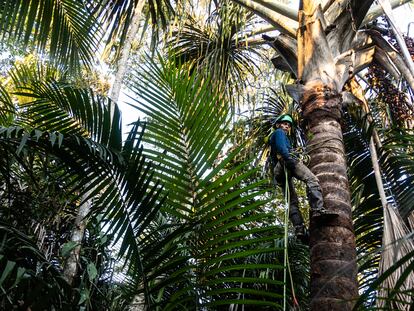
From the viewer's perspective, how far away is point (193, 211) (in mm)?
2777

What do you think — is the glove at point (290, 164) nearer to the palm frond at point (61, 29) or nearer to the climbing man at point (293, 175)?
the climbing man at point (293, 175)

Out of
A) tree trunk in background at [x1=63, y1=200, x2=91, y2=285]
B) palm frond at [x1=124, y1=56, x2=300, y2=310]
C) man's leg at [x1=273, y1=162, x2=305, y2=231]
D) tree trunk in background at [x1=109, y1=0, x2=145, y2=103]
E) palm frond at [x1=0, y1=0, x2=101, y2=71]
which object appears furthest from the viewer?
Result: tree trunk in background at [x1=109, y1=0, x2=145, y2=103]

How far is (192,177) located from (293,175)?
4.46 ft

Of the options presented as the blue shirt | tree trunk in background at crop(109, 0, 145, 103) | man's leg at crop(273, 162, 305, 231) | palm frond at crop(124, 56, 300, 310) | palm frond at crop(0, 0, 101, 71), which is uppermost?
tree trunk in background at crop(109, 0, 145, 103)

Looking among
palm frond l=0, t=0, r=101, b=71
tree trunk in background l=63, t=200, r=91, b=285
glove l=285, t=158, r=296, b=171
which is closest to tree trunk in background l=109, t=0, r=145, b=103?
palm frond l=0, t=0, r=101, b=71

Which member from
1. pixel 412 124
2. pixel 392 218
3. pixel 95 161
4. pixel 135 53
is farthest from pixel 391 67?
pixel 135 53

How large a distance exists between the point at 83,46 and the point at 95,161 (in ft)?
11.0

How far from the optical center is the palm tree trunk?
2775 mm

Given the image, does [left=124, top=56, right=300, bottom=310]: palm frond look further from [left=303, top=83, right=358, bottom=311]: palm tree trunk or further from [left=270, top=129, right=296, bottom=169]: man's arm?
[left=270, top=129, right=296, bottom=169]: man's arm

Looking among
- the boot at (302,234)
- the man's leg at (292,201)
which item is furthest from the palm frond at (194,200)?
the man's leg at (292,201)

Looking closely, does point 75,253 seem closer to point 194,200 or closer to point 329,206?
point 194,200

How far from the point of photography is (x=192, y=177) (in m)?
2.83

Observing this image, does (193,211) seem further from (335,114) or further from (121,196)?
(335,114)

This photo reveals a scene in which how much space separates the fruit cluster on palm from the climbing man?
0.28 feet
